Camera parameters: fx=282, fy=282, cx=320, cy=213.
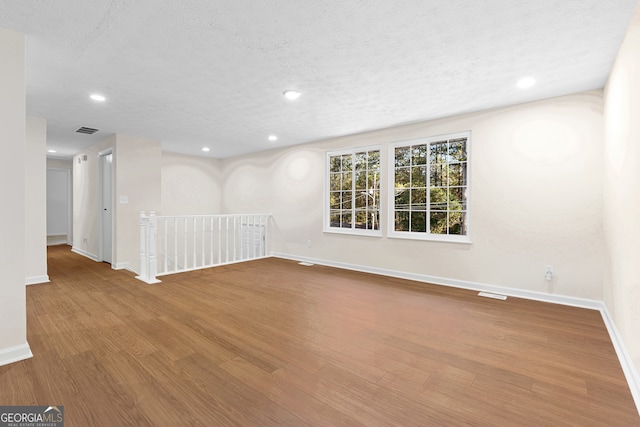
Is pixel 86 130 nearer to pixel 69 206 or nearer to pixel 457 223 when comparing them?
pixel 69 206

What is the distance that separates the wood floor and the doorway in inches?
75.7

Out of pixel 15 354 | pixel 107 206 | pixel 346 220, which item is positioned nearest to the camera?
pixel 15 354

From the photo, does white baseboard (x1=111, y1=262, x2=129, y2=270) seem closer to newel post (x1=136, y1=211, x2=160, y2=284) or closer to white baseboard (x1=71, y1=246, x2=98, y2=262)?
newel post (x1=136, y1=211, x2=160, y2=284)

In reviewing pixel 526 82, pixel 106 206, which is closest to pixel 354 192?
pixel 526 82

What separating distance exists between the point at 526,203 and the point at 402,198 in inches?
63.4

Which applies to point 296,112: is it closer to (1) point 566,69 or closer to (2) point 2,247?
(1) point 566,69

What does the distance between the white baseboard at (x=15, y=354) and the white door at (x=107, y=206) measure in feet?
11.9

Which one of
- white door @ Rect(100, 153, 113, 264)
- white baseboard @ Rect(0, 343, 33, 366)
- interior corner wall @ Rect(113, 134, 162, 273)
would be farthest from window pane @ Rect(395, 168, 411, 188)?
white door @ Rect(100, 153, 113, 264)

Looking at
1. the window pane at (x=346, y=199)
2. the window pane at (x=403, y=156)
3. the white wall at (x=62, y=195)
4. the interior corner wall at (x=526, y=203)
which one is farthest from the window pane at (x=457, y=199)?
the white wall at (x=62, y=195)

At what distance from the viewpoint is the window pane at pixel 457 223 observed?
395 centimetres

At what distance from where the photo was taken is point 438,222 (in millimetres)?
4156

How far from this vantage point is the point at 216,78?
2840mm

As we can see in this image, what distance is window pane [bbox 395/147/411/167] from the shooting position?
4.46m

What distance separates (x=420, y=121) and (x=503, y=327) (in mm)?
2899
